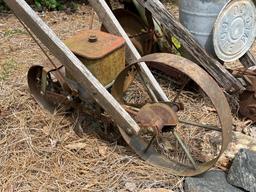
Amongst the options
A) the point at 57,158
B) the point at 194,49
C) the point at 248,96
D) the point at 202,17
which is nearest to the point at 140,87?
the point at 194,49

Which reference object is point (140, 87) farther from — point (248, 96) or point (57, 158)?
point (57, 158)

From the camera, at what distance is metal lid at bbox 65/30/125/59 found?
2.44 meters

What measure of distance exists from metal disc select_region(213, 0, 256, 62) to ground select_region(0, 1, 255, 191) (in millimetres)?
504

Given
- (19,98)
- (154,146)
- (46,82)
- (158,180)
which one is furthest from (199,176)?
(19,98)

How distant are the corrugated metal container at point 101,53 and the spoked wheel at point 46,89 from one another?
13.6 inches

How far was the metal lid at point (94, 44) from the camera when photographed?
95.9 inches

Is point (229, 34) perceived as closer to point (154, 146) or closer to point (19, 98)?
point (154, 146)

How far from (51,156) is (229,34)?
1.47m

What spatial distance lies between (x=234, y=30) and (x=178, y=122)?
3.07ft

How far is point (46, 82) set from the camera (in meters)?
2.87

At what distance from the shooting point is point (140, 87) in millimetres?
3242

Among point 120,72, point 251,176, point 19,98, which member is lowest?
point 19,98

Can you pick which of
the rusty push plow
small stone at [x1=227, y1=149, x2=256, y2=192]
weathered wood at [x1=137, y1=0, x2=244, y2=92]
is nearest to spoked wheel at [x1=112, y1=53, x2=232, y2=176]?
the rusty push plow

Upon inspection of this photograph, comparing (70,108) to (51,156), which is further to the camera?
(70,108)
